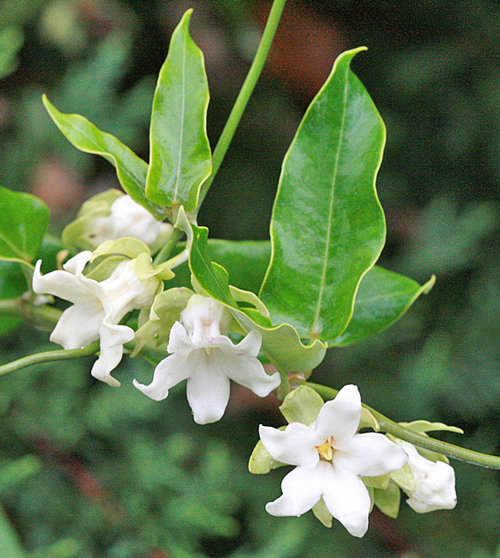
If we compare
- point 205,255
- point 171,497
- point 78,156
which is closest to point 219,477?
point 171,497

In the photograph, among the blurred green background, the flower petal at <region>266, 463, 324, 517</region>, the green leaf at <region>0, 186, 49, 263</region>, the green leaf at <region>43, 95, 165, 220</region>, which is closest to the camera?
the flower petal at <region>266, 463, 324, 517</region>

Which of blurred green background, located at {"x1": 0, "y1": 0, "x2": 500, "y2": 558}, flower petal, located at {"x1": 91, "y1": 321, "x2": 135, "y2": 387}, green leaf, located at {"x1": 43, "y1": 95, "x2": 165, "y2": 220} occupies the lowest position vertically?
blurred green background, located at {"x1": 0, "y1": 0, "x2": 500, "y2": 558}

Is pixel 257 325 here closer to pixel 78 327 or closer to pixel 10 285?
pixel 78 327

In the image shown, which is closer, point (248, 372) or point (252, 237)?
point (248, 372)

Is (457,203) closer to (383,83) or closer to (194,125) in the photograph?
(383,83)

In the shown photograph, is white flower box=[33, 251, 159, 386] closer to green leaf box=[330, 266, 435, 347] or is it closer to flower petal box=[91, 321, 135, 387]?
flower petal box=[91, 321, 135, 387]

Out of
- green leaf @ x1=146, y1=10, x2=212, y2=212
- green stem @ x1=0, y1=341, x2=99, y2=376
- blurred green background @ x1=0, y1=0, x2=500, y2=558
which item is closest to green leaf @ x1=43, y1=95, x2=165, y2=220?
green leaf @ x1=146, y1=10, x2=212, y2=212

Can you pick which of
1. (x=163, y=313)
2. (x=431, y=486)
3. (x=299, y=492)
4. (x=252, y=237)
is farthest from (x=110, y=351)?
(x=252, y=237)
